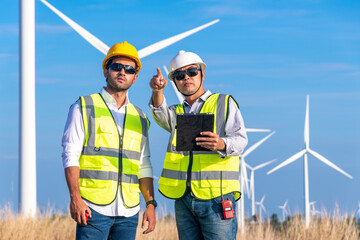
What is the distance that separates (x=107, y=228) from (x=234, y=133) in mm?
1882

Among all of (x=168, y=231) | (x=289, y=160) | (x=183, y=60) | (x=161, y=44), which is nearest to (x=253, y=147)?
(x=289, y=160)

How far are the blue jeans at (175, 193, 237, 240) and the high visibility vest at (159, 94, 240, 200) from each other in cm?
9

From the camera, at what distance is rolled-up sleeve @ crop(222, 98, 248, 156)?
623 cm

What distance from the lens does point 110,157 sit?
242 inches

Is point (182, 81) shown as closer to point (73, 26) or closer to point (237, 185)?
point (237, 185)

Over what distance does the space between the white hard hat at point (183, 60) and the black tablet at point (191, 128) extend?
0.85 metres

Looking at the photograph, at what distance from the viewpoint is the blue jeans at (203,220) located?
20.8 ft

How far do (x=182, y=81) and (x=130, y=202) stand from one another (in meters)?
1.67

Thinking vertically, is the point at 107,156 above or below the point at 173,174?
above

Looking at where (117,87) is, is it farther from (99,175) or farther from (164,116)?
(99,175)

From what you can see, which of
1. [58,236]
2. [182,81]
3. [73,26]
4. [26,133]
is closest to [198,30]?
[73,26]

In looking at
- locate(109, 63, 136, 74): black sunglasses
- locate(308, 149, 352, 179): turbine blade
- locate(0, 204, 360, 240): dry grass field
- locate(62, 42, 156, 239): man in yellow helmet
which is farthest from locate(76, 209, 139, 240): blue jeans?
locate(308, 149, 352, 179): turbine blade

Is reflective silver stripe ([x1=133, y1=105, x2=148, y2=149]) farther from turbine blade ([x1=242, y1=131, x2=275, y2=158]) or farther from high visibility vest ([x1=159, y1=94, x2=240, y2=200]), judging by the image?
turbine blade ([x1=242, y1=131, x2=275, y2=158])

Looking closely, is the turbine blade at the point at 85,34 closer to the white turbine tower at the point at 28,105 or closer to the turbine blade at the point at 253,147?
the white turbine tower at the point at 28,105
